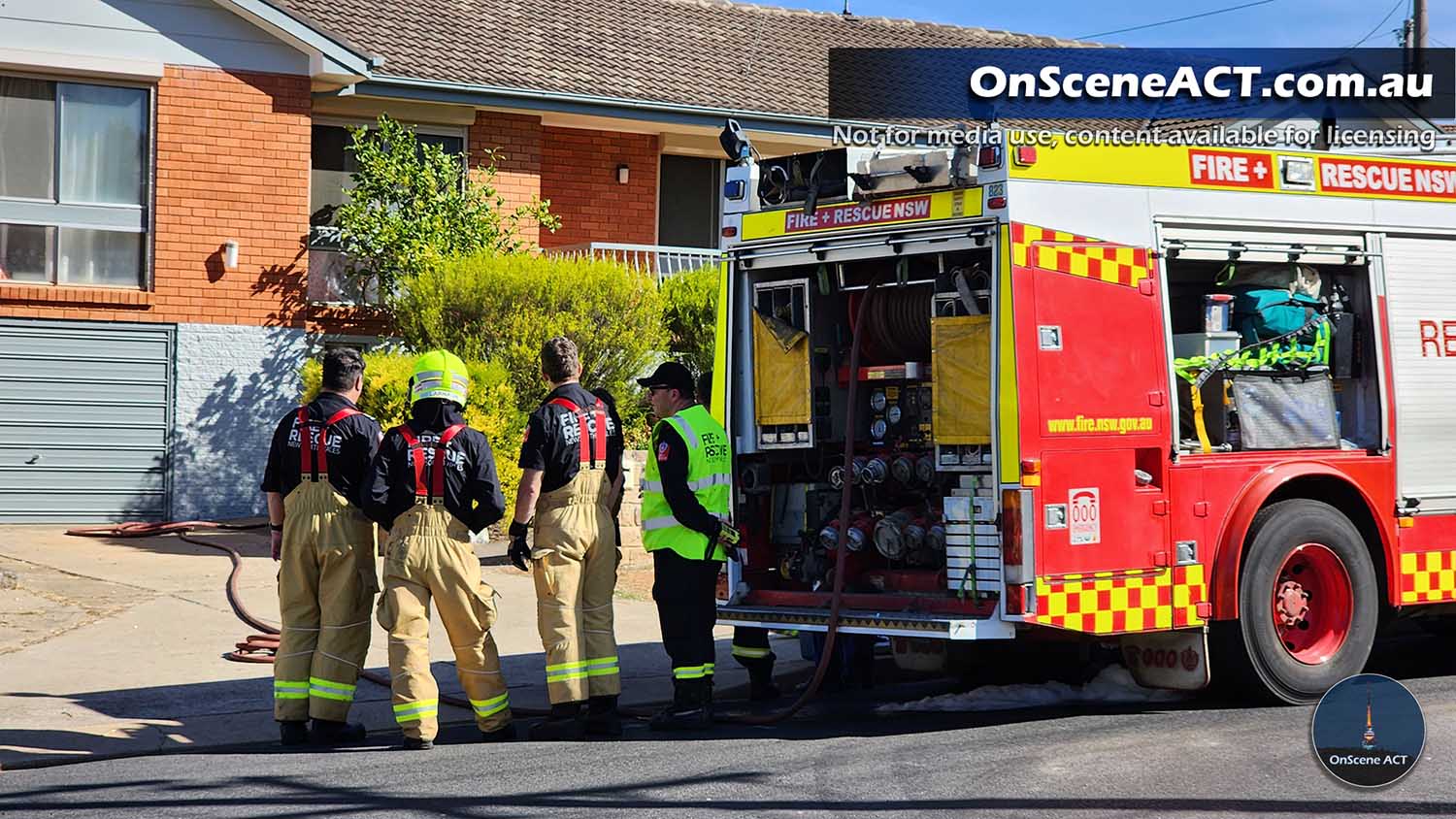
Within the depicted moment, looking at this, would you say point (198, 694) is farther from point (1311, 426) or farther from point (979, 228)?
point (1311, 426)

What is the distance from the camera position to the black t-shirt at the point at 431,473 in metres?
7.69

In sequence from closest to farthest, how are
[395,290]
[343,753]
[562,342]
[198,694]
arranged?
[343,753] < [562,342] < [198,694] < [395,290]

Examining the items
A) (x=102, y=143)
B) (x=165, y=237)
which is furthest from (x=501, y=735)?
(x=102, y=143)

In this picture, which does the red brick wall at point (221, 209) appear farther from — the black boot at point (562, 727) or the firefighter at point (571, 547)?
the black boot at point (562, 727)

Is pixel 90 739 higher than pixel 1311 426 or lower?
lower

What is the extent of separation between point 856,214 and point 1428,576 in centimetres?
370

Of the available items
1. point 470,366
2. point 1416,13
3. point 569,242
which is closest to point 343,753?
point 470,366

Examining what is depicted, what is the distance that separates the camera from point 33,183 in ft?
56.6

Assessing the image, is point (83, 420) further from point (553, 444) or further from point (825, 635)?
point (825, 635)

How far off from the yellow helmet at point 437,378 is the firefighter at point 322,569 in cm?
35

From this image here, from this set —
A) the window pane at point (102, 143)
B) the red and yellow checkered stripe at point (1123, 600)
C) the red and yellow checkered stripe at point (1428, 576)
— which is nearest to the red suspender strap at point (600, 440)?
the red and yellow checkered stripe at point (1123, 600)

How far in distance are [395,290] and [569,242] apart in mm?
3858

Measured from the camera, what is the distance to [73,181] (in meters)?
17.3

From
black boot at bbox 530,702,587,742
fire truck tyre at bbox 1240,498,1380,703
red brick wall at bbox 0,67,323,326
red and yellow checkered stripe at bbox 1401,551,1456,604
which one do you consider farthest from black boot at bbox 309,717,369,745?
red brick wall at bbox 0,67,323,326
